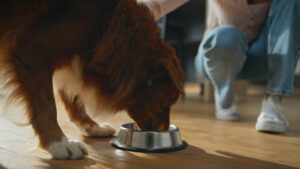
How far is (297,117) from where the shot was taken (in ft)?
9.60

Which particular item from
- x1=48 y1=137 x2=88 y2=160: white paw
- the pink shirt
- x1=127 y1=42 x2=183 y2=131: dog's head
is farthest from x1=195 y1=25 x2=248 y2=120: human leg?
x1=48 y1=137 x2=88 y2=160: white paw

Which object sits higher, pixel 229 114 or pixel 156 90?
pixel 156 90

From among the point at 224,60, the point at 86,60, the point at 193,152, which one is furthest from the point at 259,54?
the point at 86,60

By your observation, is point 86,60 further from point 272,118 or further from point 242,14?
point 242,14

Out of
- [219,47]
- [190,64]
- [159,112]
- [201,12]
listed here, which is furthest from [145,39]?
[190,64]

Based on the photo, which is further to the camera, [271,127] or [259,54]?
[259,54]

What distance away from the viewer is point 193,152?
1.76 meters

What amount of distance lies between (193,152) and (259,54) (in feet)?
3.96

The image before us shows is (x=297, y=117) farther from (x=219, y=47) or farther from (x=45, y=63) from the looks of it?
(x=45, y=63)

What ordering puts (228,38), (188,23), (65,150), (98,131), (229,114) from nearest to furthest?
(65,150) → (98,131) → (228,38) → (229,114) → (188,23)

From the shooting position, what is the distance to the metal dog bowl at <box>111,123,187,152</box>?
1755mm

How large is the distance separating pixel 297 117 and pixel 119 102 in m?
1.68

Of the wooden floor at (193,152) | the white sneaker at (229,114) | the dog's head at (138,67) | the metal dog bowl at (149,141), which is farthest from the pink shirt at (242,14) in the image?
the metal dog bowl at (149,141)

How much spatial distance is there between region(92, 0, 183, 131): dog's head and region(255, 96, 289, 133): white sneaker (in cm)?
72
